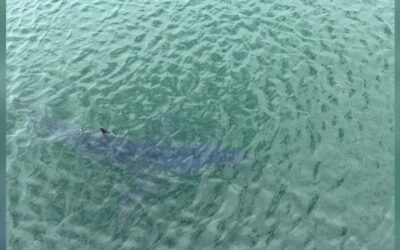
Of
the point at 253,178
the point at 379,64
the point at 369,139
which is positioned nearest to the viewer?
the point at 253,178

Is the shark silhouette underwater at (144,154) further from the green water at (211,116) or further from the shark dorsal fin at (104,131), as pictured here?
the green water at (211,116)

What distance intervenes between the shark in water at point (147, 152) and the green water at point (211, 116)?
0.39m

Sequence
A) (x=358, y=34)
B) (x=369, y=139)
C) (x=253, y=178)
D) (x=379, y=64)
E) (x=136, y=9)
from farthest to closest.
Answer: (x=136, y=9) → (x=358, y=34) → (x=379, y=64) → (x=369, y=139) → (x=253, y=178)

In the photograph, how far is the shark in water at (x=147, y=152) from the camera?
1919 centimetres

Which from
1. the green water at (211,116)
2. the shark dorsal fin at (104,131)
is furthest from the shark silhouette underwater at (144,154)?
the green water at (211,116)

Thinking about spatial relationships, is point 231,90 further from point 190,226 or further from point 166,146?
point 190,226

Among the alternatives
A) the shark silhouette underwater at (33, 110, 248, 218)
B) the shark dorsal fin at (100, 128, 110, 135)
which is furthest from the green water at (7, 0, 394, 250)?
the shark dorsal fin at (100, 128, 110, 135)

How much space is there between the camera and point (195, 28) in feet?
86.6

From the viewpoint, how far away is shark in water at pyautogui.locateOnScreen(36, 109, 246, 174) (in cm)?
1919

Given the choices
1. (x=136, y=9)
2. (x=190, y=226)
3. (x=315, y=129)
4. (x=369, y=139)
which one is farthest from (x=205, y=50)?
(x=190, y=226)

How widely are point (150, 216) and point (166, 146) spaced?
3495mm

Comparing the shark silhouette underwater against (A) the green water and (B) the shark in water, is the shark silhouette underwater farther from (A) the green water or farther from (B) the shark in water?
(A) the green water

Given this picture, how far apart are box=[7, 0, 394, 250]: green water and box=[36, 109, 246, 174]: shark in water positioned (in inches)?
15.4

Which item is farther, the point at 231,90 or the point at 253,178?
the point at 231,90
